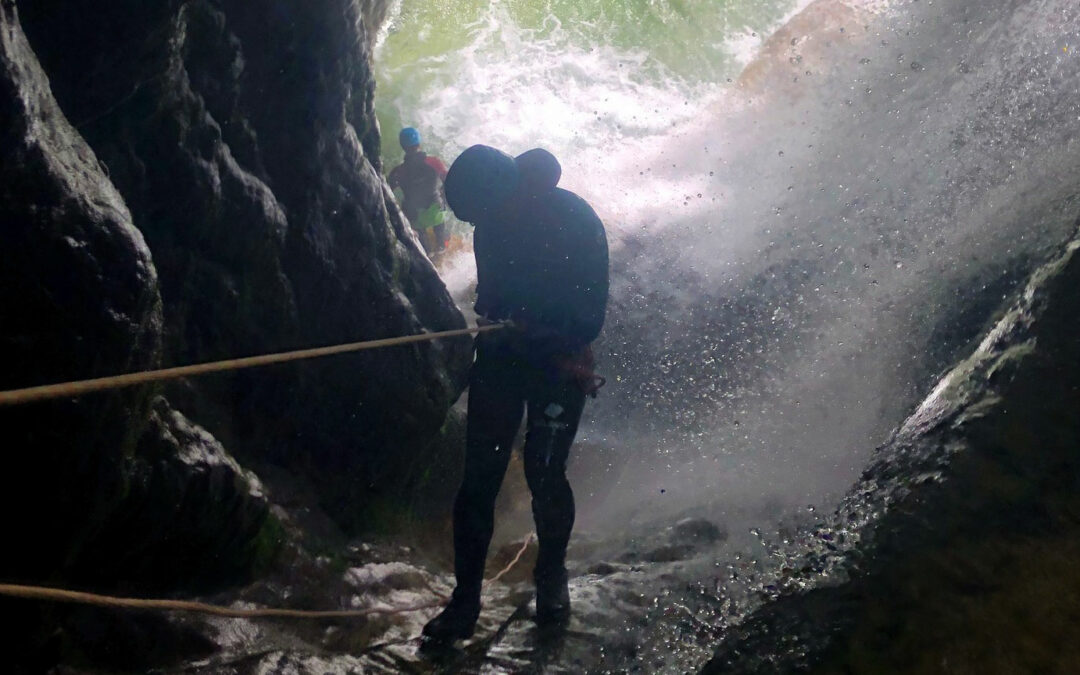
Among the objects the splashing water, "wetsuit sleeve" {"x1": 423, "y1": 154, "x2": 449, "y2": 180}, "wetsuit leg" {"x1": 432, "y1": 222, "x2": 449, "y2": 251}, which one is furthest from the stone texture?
"wetsuit leg" {"x1": 432, "y1": 222, "x2": 449, "y2": 251}

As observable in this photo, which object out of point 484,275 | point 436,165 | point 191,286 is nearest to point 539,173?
point 484,275

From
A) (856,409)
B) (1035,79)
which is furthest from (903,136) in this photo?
(856,409)

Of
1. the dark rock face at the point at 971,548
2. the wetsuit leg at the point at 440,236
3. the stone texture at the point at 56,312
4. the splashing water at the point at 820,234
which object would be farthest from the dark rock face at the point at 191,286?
the wetsuit leg at the point at 440,236

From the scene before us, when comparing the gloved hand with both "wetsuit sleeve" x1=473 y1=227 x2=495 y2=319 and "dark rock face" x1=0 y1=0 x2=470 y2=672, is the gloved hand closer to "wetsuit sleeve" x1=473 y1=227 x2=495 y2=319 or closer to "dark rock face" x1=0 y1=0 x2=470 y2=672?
"wetsuit sleeve" x1=473 y1=227 x2=495 y2=319

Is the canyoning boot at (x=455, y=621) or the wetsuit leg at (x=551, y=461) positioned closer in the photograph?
the canyoning boot at (x=455, y=621)

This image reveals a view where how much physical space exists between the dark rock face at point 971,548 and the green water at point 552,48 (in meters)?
12.8

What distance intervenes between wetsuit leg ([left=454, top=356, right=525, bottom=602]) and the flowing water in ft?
1.97

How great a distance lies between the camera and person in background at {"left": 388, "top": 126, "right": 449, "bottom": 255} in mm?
7965

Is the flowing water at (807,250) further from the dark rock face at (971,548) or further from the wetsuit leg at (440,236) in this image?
the wetsuit leg at (440,236)

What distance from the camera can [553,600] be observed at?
3299mm

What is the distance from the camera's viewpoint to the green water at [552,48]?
1528 centimetres

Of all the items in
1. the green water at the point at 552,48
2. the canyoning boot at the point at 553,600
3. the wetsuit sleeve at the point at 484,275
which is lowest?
the canyoning boot at the point at 553,600

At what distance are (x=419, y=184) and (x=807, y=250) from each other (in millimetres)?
4558

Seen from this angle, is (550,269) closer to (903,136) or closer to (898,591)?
(898,591)
